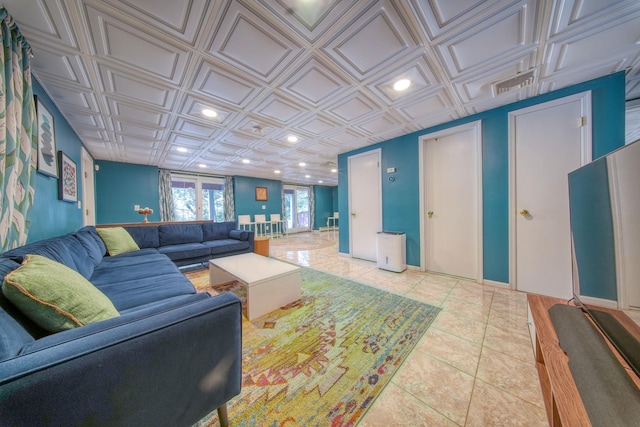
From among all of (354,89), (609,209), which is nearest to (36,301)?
(609,209)

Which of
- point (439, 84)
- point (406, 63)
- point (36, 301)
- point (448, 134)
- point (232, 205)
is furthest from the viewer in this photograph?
point (232, 205)

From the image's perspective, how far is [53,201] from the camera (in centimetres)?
214

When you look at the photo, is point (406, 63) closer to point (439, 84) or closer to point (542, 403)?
point (439, 84)

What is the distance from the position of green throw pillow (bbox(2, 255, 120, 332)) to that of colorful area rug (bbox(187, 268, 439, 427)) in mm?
762

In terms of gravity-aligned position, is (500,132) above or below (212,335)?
above

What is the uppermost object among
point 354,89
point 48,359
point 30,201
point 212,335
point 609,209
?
point 354,89

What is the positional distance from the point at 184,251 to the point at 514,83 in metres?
4.67

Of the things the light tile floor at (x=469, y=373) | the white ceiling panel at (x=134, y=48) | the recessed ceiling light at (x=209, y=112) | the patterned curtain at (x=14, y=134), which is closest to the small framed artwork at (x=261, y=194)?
the recessed ceiling light at (x=209, y=112)

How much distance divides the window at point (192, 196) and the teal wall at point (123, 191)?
570mm

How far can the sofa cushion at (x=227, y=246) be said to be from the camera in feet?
11.6

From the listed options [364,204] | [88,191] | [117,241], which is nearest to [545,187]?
[364,204]

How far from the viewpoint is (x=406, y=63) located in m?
1.68

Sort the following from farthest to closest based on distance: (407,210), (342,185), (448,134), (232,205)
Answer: (232,205), (342,185), (407,210), (448,134)

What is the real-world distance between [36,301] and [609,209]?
2300mm
